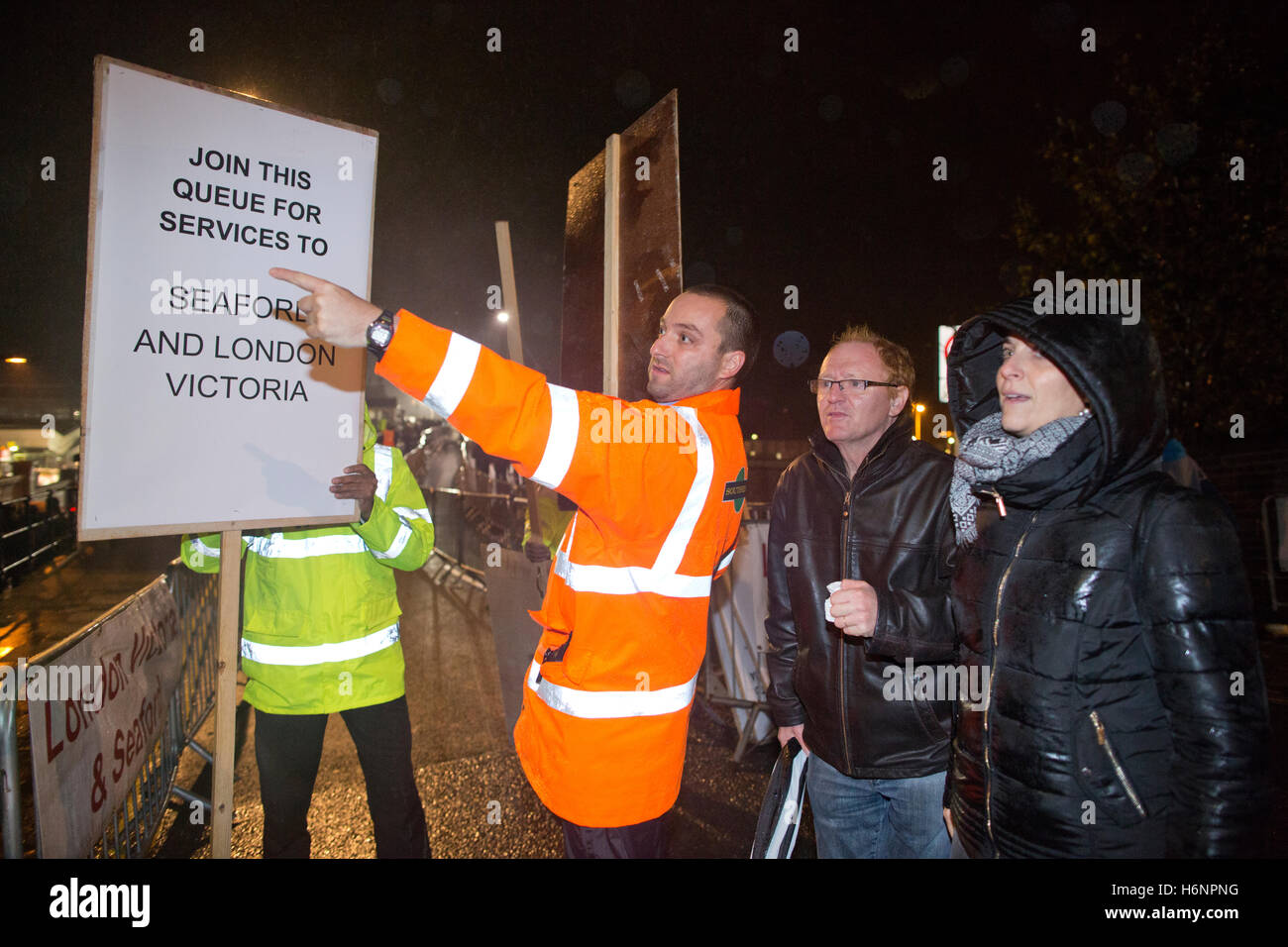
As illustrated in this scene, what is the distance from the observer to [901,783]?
2.42m

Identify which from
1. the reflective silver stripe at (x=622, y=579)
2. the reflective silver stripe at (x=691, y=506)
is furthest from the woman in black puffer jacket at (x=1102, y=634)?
the reflective silver stripe at (x=622, y=579)

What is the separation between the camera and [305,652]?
267cm

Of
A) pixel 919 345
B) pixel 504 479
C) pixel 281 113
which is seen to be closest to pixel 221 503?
pixel 281 113

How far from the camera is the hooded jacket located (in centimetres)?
266

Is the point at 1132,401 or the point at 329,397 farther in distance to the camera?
the point at 329,397

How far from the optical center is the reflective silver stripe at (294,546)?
2730 millimetres

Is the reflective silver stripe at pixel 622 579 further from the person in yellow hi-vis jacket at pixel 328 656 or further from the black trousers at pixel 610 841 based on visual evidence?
the person in yellow hi-vis jacket at pixel 328 656

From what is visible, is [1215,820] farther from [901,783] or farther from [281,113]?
[281,113]

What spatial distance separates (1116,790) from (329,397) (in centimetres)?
256

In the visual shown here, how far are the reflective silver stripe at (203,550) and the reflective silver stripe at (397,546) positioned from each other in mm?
679

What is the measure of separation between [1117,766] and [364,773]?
2.65 meters

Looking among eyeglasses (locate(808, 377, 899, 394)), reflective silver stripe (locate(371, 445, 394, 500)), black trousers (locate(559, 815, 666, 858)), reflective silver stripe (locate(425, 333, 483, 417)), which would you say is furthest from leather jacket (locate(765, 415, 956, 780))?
reflective silver stripe (locate(371, 445, 394, 500))

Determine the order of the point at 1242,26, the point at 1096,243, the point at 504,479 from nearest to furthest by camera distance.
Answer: the point at 1242,26, the point at 1096,243, the point at 504,479

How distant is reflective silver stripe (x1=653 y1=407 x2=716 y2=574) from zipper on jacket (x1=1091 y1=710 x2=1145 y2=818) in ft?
3.40
